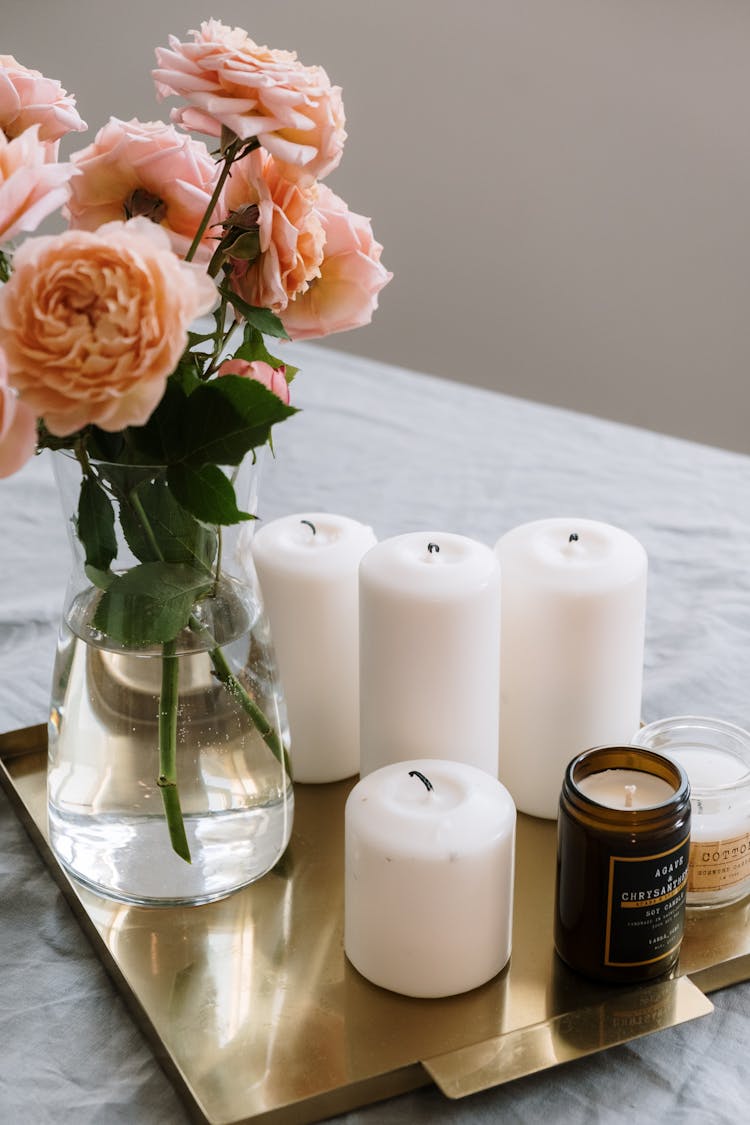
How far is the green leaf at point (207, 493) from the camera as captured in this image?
48 cm

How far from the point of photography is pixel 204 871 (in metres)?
0.59

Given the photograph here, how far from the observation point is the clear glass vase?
0.56m

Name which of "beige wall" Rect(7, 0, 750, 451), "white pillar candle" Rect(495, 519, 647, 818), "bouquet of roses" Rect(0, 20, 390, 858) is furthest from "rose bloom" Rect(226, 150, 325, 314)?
"beige wall" Rect(7, 0, 750, 451)

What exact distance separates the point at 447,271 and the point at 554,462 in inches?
43.5

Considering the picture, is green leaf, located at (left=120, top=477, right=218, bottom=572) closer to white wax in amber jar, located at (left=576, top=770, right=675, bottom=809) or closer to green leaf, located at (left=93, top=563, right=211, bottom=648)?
green leaf, located at (left=93, top=563, right=211, bottom=648)

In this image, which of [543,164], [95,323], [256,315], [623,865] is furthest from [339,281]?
[543,164]

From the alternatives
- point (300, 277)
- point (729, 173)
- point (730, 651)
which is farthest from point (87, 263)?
point (729, 173)

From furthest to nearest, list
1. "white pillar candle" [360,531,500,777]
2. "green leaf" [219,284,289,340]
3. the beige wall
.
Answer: the beige wall → "white pillar candle" [360,531,500,777] → "green leaf" [219,284,289,340]

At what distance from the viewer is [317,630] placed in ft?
2.21

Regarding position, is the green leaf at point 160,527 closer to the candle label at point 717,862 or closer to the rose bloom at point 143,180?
the rose bloom at point 143,180

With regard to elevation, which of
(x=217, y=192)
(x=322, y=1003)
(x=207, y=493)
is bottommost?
(x=322, y=1003)

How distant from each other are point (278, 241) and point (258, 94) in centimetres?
5

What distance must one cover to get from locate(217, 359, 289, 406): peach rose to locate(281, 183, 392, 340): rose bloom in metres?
0.02

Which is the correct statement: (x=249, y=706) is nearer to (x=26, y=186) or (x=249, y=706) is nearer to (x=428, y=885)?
(x=428, y=885)
